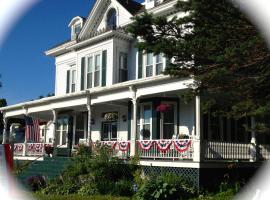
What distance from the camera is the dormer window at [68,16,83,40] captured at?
3028 centimetres

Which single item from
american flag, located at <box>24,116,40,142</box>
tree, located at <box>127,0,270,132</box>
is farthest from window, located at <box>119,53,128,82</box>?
tree, located at <box>127,0,270,132</box>

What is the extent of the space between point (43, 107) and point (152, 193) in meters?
14.3

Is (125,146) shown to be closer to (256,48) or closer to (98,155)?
(98,155)

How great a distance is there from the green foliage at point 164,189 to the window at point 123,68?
400 inches

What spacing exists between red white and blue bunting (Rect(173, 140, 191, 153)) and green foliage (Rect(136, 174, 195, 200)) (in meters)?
1.79

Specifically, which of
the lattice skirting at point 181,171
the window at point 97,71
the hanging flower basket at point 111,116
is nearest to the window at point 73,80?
the window at point 97,71

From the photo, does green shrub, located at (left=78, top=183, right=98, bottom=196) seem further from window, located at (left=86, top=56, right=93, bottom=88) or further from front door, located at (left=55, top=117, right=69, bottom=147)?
front door, located at (left=55, top=117, right=69, bottom=147)

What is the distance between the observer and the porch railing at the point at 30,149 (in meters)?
25.1

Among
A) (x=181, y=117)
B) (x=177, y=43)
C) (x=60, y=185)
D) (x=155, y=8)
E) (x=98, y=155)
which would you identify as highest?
(x=155, y=8)

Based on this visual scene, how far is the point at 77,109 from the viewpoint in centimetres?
2659

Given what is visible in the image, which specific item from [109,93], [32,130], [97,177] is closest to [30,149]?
[32,130]

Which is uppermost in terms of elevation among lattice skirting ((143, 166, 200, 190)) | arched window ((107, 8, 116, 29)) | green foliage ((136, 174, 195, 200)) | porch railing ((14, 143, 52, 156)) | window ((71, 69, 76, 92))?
arched window ((107, 8, 116, 29))

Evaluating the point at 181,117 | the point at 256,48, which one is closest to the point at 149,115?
the point at 181,117

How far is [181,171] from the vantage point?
1683cm
